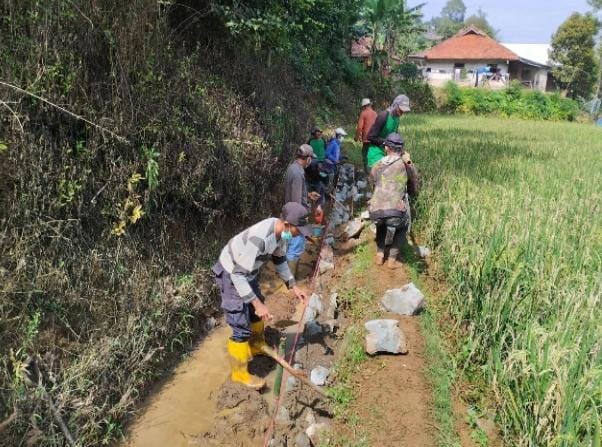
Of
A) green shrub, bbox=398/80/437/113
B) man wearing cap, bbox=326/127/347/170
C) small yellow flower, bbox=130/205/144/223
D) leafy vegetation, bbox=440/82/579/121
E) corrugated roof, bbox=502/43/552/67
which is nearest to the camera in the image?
small yellow flower, bbox=130/205/144/223

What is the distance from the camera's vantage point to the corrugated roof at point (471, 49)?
3606 cm

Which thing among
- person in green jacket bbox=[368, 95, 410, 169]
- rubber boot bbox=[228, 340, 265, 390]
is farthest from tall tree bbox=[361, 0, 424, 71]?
rubber boot bbox=[228, 340, 265, 390]

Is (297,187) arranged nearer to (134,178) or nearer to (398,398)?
(134,178)

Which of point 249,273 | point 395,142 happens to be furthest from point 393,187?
point 249,273

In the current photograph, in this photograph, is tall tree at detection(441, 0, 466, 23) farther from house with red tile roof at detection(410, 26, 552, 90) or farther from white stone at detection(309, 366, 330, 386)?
white stone at detection(309, 366, 330, 386)

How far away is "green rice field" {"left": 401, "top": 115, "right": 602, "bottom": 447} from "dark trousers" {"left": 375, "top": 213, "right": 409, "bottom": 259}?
478 millimetres

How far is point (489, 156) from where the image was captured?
9.31m

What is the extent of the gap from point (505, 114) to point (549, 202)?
2545 cm

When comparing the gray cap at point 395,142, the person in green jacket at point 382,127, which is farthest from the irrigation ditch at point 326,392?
the person in green jacket at point 382,127

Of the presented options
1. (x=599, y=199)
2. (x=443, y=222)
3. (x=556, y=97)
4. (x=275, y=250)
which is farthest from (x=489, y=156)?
(x=556, y=97)

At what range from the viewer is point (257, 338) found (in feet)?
15.1

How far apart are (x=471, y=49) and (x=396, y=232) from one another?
123 ft

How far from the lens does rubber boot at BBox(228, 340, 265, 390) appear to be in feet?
13.8

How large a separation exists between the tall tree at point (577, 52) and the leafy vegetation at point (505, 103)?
9035 millimetres
